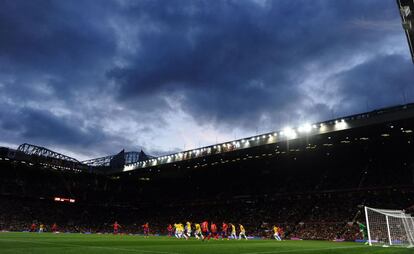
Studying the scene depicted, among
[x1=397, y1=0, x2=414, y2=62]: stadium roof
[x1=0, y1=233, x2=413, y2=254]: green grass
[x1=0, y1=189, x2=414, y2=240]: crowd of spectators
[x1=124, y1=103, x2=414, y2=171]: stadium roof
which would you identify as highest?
[x1=124, y1=103, x2=414, y2=171]: stadium roof

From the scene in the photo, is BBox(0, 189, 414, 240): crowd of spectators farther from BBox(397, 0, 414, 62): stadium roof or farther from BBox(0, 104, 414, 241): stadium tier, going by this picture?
BBox(397, 0, 414, 62): stadium roof

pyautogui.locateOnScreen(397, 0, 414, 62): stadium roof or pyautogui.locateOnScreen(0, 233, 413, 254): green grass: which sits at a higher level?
pyautogui.locateOnScreen(397, 0, 414, 62): stadium roof

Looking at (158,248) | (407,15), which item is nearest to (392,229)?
(158,248)

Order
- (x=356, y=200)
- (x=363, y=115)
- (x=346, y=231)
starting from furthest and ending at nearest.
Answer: (x=356, y=200)
(x=346, y=231)
(x=363, y=115)

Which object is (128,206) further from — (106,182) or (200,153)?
Result: (200,153)

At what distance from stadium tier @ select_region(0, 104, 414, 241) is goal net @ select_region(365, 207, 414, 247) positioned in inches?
297

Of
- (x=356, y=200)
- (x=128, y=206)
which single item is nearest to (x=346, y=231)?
(x=356, y=200)

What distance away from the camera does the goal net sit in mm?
24741

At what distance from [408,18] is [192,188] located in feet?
208

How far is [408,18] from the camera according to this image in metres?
9.80

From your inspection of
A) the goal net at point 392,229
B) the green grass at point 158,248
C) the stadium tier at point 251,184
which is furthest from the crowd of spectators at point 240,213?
the green grass at point 158,248

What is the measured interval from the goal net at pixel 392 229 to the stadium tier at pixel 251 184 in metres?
7.54

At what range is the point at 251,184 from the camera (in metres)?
62.3

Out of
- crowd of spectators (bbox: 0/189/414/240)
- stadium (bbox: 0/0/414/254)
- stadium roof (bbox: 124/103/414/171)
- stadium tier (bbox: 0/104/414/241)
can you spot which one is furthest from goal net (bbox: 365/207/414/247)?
stadium roof (bbox: 124/103/414/171)
